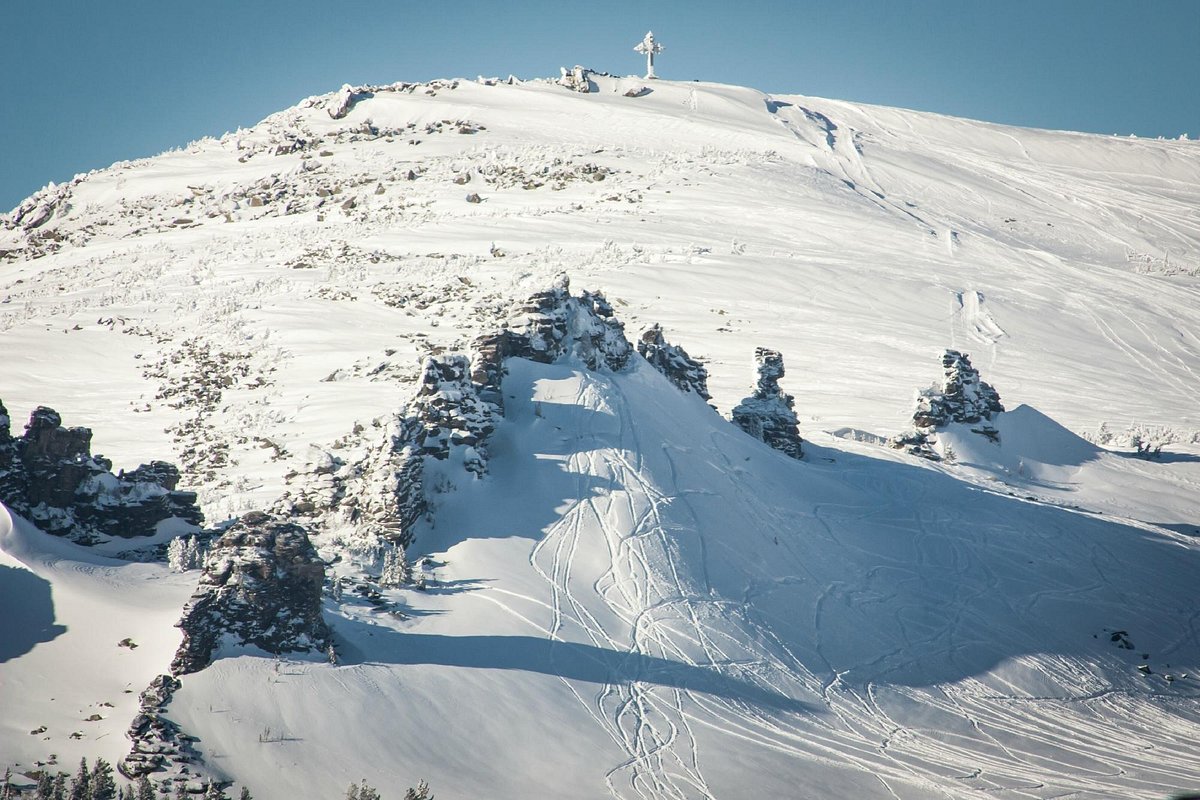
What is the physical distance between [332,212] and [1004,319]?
50270mm

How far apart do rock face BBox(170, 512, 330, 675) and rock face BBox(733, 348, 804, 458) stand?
2143cm

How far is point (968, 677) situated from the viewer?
24750 mm

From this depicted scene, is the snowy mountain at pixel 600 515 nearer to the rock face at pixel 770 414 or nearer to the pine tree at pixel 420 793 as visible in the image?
the rock face at pixel 770 414

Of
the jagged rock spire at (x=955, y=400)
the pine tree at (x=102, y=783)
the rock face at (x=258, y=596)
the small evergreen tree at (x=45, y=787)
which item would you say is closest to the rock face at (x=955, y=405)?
the jagged rock spire at (x=955, y=400)

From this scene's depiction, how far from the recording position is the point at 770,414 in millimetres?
37938

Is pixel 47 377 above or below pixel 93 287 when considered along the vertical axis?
below

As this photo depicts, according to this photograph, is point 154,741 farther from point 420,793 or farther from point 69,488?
point 69,488

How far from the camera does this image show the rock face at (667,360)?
1441 inches

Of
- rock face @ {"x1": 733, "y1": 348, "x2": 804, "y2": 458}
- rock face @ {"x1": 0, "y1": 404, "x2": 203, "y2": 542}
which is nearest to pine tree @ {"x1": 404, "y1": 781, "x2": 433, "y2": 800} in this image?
rock face @ {"x1": 0, "y1": 404, "x2": 203, "y2": 542}

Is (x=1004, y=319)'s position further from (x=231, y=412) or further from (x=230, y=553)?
(x=230, y=553)

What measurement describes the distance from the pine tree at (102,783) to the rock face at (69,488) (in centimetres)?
1016

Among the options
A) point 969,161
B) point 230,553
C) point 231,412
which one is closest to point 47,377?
point 231,412

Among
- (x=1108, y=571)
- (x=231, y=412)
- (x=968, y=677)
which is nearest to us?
(x=968, y=677)

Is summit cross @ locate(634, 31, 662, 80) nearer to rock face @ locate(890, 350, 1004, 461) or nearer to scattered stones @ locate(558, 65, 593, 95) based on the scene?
scattered stones @ locate(558, 65, 593, 95)
